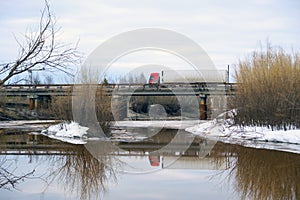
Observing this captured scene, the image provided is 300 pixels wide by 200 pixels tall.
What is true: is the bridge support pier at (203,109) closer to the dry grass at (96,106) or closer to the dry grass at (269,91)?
the dry grass at (269,91)

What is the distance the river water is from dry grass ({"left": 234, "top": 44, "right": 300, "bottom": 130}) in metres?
3.87

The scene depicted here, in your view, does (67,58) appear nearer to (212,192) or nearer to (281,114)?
(212,192)

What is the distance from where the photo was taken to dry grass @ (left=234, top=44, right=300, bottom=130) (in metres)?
16.7

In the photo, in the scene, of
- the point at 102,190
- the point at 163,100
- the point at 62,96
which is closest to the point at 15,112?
the point at 163,100

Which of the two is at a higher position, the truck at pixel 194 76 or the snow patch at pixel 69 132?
the truck at pixel 194 76

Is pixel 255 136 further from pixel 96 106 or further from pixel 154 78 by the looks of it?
pixel 154 78

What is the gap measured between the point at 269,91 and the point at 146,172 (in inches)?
379

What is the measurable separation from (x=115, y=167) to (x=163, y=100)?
27.2 m

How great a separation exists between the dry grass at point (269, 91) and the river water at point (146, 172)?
387 cm

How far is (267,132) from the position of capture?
1670cm

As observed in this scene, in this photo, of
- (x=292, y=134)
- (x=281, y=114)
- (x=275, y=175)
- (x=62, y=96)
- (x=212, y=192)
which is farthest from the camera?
(x=62, y=96)

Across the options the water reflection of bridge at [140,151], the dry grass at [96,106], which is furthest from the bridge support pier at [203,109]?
the water reflection of bridge at [140,151]

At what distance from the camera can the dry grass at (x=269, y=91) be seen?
1667 centimetres

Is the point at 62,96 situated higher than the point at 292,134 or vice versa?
the point at 62,96
